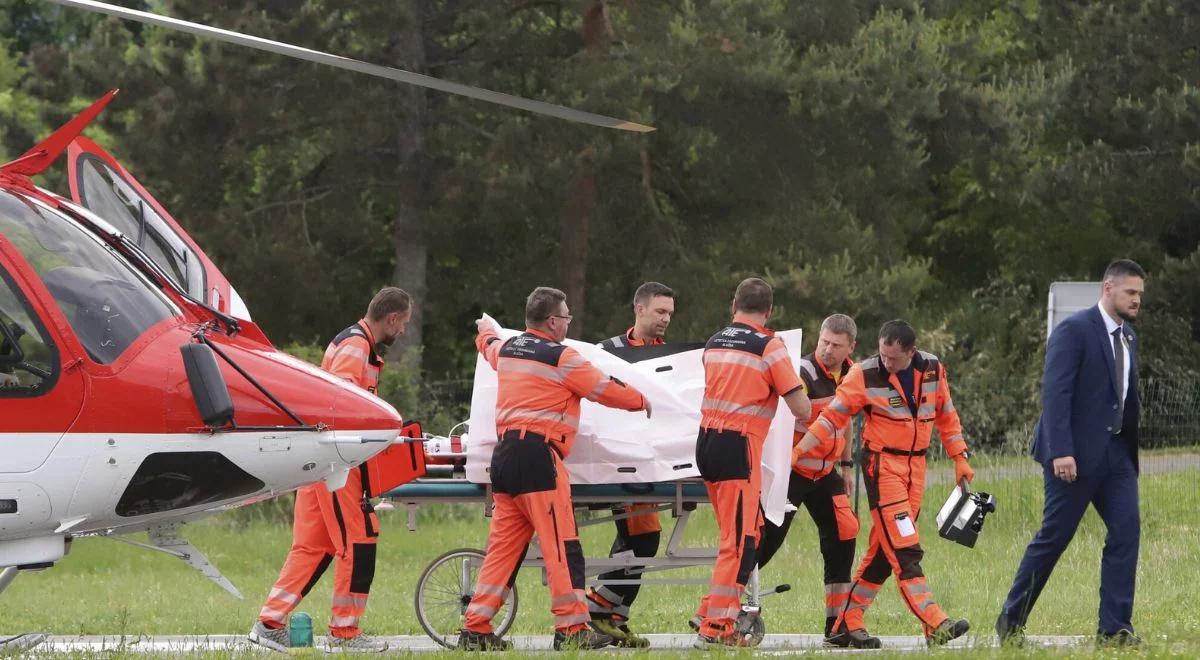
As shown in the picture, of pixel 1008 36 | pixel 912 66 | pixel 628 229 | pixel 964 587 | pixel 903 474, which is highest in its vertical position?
pixel 1008 36

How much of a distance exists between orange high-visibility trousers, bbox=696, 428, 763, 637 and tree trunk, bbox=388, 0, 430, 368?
1785 cm

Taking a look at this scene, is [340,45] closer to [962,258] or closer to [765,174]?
[765,174]

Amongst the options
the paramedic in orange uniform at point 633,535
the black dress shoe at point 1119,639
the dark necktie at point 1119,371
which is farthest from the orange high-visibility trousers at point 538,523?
the dark necktie at point 1119,371

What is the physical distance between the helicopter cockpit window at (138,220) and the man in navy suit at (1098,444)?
4.51 meters

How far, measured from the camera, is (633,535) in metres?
10.6

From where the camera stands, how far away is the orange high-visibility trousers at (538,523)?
9148 mm

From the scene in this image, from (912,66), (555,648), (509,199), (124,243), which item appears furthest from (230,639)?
(912,66)

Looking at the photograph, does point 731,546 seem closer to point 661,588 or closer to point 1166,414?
point 661,588

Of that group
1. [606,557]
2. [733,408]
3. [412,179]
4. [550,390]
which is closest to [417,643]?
[606,557]

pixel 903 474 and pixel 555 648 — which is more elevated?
pixel 903 474

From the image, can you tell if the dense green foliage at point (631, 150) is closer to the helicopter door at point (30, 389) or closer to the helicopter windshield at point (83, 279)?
the helicopter windshield at point (83, 279)

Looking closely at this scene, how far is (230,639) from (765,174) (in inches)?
712

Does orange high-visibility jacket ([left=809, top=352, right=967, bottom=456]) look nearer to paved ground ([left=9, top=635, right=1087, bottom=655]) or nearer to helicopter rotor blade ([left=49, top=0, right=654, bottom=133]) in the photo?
paved ground ([left=9, top=635, right=1087, bottom=655])

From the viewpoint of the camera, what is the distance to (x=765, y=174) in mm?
27812
